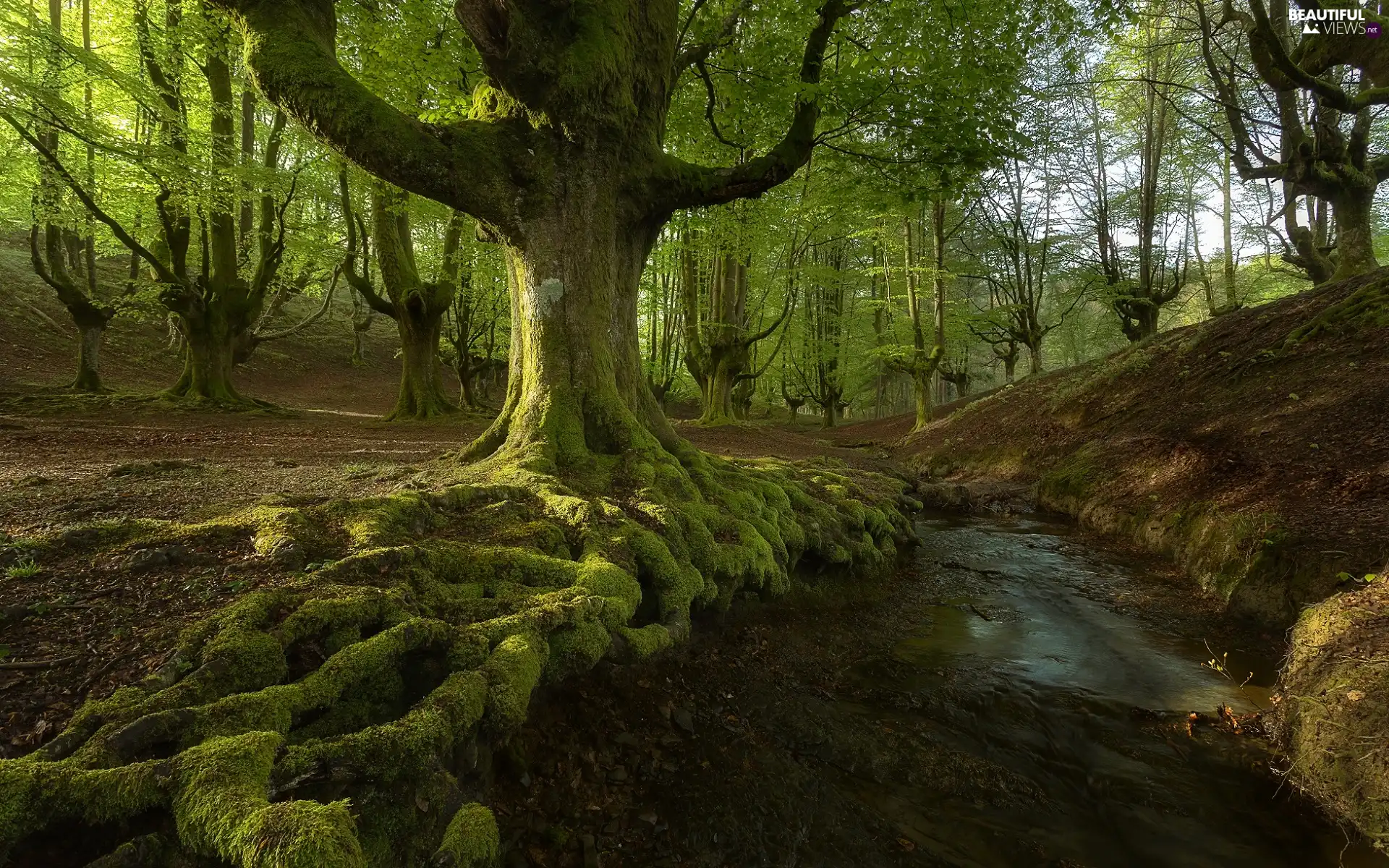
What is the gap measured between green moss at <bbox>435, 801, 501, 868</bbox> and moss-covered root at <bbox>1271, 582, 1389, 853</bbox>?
13.5 feet

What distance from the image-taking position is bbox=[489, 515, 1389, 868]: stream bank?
2850 millimetres

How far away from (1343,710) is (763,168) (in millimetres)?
6075

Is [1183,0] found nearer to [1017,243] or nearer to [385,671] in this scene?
[1017,243]

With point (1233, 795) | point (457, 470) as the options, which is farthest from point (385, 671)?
point (1233, 795)

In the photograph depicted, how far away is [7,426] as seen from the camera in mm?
9711

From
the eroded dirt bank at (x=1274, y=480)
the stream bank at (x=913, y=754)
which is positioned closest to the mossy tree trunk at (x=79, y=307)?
the stream bank at (x=913, y=754)

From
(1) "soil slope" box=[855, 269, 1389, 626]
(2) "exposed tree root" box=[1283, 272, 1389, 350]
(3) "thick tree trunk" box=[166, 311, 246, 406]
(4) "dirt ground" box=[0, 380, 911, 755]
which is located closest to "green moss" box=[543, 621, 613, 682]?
(4) "dirt ground" box=[0, 380, 911, 755]

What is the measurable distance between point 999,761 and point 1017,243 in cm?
2694

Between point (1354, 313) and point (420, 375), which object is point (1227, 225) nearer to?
point (1354, 313)

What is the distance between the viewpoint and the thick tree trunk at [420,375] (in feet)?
53.0

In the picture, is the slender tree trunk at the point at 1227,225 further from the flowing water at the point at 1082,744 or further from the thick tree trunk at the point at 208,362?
the thick tree trunk at the point at 208,362

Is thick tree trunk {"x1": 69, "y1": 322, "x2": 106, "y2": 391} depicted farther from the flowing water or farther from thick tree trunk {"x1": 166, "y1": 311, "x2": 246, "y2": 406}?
the flowing water

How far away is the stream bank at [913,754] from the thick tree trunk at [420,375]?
561 inches

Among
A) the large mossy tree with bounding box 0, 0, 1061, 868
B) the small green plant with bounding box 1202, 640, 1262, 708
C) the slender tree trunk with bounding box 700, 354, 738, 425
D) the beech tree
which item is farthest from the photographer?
the slender tree trunk with bounding box 700, 354, 738, 425
